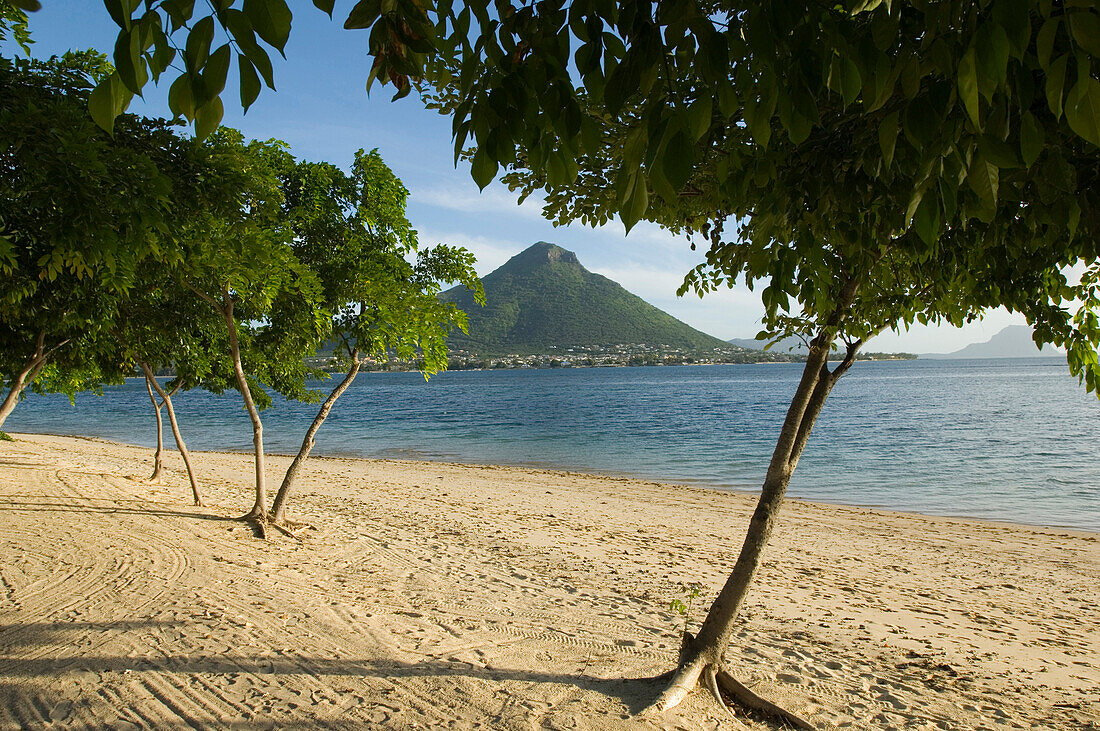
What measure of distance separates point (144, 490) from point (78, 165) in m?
11.2

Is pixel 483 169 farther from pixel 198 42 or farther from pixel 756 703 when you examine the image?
pixel 756 703

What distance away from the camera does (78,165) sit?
3777 mm

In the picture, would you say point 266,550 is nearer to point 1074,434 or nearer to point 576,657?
point 576,657

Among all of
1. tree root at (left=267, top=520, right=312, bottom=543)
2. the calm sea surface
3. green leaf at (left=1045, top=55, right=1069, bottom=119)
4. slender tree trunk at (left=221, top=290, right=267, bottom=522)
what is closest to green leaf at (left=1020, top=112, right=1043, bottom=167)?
green leaf at (left=1045, top=55, right=1069, bottom=119)

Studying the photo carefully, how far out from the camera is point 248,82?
1089mm

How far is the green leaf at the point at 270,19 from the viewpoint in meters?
0.98

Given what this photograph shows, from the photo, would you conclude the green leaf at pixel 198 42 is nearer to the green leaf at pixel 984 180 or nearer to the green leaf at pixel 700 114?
the green leaf at pixel 700 114

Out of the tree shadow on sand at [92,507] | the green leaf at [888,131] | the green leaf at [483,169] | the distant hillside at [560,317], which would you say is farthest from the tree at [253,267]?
the distant hillside at [560,317]

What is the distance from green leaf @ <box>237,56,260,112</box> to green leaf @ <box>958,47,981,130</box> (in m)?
1.19

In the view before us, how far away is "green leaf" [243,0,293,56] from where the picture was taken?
3.23ft

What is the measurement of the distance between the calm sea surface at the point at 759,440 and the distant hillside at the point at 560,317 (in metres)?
104

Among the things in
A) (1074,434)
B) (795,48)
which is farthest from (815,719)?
(1074,434)

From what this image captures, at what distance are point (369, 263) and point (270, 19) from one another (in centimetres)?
782

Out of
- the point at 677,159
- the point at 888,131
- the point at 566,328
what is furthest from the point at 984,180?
the point at 566,328
